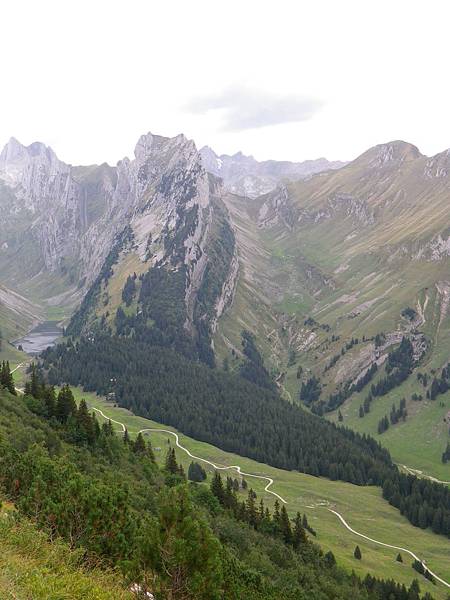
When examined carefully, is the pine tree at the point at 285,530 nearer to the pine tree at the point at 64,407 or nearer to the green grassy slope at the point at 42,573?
the pine tree at the point at 64,407

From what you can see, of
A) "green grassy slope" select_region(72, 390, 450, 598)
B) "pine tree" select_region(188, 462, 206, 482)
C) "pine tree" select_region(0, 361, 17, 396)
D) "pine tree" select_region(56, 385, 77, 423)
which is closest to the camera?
"pine tree" select_region(56, 385, 77, 423)

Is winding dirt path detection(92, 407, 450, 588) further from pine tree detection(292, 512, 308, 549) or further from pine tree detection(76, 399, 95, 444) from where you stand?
pine tree detection(76, 399, 95, 444)

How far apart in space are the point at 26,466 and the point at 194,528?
69.4 ft

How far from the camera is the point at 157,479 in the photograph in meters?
87.9

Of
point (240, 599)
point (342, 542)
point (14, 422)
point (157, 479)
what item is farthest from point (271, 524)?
point (240, 599)

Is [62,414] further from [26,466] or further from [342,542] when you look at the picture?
[342,542]

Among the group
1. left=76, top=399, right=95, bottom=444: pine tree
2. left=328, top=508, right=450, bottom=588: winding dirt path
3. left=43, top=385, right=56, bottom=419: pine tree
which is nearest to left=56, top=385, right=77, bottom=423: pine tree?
left=43, top=385, right=56, bottom=419: pine tree

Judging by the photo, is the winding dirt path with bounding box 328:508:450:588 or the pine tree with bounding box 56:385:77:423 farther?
the winding dirt path with bounding box 328:508:450:588

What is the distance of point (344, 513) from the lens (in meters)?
138

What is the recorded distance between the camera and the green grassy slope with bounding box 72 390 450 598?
10762 cm

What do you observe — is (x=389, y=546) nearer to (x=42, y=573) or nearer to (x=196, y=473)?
(x=196, y=473)

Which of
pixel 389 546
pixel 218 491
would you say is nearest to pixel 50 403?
pixel 218 491

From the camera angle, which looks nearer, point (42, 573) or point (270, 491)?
point (42, 573)

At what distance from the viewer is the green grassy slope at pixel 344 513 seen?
353ft
